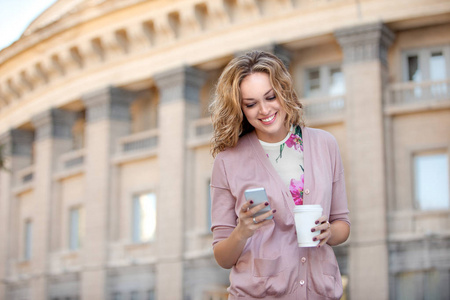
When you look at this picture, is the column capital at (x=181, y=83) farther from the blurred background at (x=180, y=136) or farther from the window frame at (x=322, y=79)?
the window frame at (x=322, y=79)

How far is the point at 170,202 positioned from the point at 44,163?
765 cm

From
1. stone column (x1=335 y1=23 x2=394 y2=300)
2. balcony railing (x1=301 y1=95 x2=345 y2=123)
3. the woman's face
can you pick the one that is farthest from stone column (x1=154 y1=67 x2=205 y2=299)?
the woman's face

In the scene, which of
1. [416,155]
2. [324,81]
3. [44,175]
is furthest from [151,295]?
[416,155]

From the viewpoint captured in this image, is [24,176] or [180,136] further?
[24,176]

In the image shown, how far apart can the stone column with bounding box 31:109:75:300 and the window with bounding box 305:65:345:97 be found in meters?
10.8

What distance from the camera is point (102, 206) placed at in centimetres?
2658

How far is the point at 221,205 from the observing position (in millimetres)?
3518

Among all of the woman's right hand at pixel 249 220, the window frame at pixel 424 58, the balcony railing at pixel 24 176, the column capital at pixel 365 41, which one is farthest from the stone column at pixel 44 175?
the woman's right hand at pixel 249 220

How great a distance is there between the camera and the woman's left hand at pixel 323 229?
3.21 meters

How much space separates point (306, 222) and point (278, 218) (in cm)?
23

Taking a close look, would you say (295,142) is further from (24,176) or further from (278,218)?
(24,176)

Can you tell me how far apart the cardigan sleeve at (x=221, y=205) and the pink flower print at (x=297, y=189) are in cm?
28

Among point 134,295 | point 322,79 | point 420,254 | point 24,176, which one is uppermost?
point 322,79

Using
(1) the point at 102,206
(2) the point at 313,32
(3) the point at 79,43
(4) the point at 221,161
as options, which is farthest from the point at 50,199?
(4) the point at 221,161
